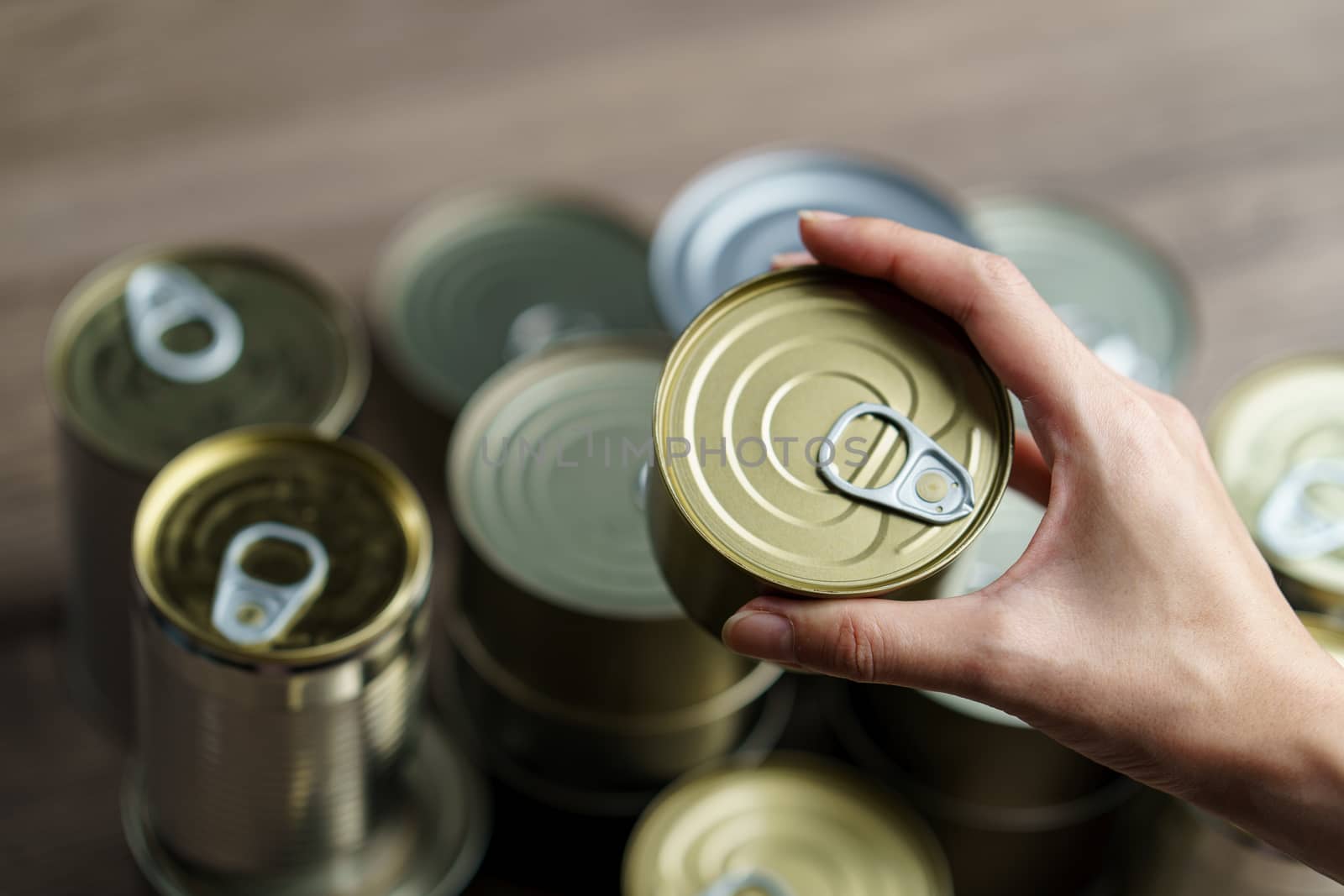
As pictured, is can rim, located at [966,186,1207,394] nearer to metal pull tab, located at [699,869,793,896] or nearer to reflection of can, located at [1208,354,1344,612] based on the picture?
reflection of can, located at [1208,354,1344,612]

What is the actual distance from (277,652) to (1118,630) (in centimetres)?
70

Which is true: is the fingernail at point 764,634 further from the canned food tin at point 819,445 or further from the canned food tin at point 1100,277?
the canned food tin at point 1100,277

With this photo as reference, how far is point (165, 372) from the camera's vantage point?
1.73 metres

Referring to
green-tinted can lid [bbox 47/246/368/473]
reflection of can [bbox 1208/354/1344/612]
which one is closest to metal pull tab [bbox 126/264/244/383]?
green-tinted can lid [bbox 47/246/368/473]

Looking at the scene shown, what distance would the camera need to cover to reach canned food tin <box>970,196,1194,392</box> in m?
2.02

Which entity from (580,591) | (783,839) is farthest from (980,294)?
(783,839)

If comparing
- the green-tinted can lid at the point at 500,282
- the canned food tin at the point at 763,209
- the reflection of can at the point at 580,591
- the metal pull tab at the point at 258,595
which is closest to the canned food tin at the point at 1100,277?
the canned food tin at the point at 763,209

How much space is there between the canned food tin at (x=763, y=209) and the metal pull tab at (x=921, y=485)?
628 mm

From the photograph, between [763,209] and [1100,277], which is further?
[1100,277]

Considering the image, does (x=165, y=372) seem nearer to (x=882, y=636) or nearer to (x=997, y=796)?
(x=882, y=636)

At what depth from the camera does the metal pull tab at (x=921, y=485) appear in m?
1.22

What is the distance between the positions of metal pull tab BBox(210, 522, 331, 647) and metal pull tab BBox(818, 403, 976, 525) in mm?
511

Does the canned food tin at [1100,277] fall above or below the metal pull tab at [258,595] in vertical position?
above

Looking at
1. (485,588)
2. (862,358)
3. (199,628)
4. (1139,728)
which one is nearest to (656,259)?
(485,588)
